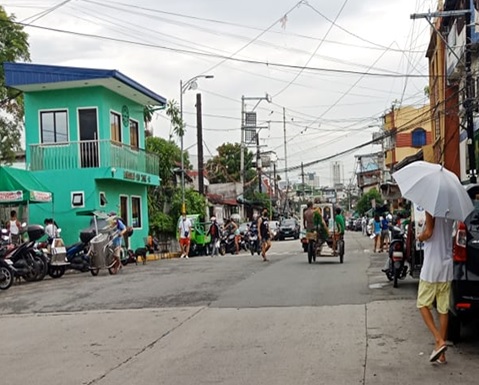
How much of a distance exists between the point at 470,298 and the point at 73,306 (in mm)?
7601

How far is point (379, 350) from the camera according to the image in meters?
7.83

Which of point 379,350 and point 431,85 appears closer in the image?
point 379,350

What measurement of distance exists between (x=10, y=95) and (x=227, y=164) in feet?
134

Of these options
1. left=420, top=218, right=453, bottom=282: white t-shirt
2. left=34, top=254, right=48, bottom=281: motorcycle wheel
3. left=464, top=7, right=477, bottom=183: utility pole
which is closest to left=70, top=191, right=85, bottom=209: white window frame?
left=34, top=254, right=48, bottom=281: motorcycle wheel

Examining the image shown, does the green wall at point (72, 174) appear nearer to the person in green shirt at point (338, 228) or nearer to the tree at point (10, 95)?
the tree at point (10, 95)

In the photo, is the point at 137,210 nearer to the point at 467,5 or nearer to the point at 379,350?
the point at 467,5

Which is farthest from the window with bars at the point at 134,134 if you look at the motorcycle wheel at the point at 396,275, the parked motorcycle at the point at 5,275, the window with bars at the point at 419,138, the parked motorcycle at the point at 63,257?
the window with bars at the point at 419,138

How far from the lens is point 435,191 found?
287 inches

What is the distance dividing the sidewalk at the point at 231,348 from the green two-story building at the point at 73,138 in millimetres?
14596

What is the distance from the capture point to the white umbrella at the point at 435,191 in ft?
23.6

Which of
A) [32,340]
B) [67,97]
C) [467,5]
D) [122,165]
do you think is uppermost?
[467,5]

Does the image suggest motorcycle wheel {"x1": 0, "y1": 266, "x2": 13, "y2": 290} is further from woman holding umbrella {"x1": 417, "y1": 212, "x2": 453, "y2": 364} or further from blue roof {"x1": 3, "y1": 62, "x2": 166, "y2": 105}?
woman holding umbrella {"x1": 417, "y1": 212, "x2": 453, "y2": 364}

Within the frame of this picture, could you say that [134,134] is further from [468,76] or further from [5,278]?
[468,76]

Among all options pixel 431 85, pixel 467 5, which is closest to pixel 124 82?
pixel 467 5
